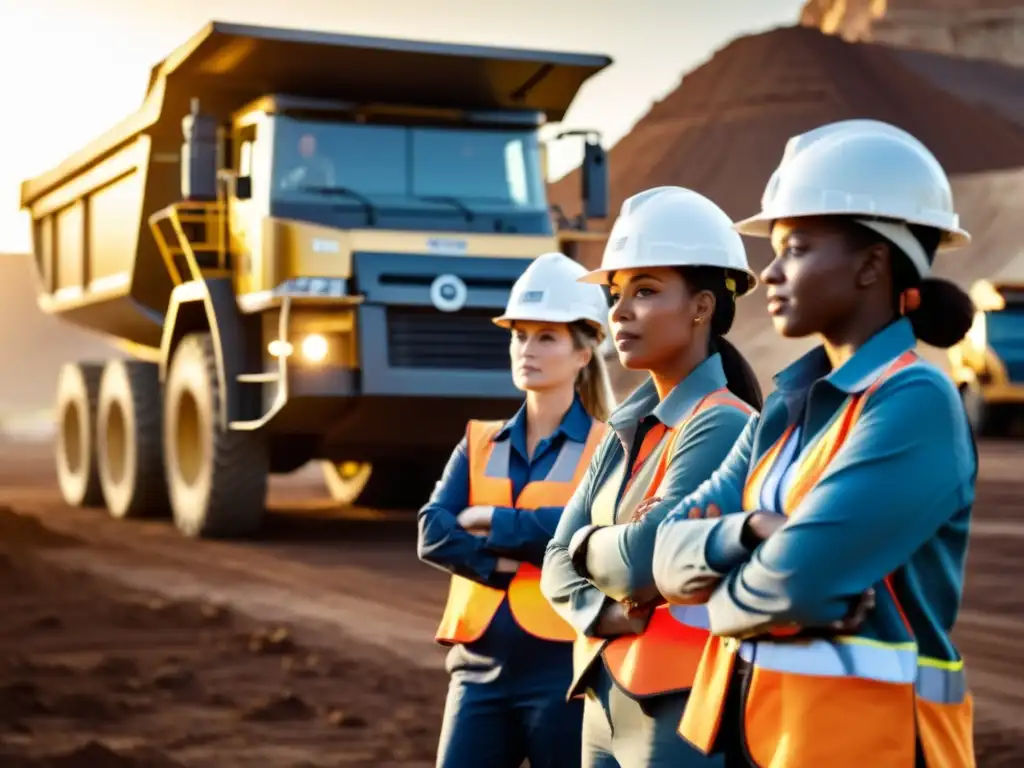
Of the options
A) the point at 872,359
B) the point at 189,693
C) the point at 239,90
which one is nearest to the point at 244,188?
the point at 239,90

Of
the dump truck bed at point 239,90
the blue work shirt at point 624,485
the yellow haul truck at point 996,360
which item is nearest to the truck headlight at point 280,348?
the dump truck bed at point 239,90

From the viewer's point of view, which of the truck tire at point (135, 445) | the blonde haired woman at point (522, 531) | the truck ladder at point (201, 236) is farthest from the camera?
the truck tire at point (135, 445)

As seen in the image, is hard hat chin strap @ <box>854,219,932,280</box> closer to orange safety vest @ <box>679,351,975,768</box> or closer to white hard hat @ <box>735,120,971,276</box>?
white hard hat @ <box>735,120,971,276</box>

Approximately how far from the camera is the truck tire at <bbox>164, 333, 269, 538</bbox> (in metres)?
12.3

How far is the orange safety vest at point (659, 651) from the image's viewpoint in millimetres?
2820

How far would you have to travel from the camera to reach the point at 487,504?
13.1 ft

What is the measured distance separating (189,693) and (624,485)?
15.9 feet

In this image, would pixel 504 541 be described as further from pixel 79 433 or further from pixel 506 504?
pixel 79 433

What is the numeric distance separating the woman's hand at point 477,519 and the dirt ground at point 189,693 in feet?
8.00

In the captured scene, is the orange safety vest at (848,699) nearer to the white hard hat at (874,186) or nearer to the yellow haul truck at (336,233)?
the white hard hat at (874,186)

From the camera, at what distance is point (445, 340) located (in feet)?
38.9

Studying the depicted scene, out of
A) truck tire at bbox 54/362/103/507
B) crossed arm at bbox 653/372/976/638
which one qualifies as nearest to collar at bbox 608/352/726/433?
crossed arm at bbox 653/372/976/638

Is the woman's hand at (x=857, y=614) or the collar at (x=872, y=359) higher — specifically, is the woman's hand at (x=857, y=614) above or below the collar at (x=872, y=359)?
below

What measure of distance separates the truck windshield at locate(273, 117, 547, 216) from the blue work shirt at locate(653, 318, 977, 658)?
9.59m
